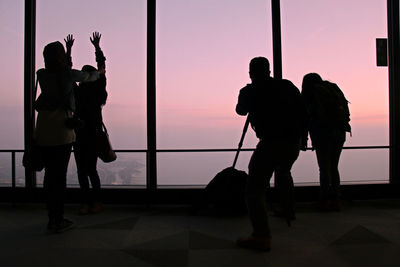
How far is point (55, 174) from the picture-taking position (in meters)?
2.58

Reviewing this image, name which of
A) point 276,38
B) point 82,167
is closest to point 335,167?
point 276,38

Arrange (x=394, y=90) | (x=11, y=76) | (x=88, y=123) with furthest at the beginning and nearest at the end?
(x=394, y=90)
(x=11, y=76)
(x=88, y=123)

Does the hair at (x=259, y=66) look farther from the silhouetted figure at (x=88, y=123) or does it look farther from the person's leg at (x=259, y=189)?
the silhouetted figure at (x=88, y=123)

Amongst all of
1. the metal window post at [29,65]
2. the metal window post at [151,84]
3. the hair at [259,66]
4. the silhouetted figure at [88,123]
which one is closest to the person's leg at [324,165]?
the hair at [259,66]

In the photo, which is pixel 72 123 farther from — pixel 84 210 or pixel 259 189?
pixel 259 189

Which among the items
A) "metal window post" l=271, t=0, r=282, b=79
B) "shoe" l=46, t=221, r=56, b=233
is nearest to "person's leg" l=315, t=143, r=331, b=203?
"metal window post" l=271, t=0, r=282, b=79

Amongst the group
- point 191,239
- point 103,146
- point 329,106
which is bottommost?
point 191,239

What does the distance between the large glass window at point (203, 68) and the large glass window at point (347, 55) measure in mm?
369

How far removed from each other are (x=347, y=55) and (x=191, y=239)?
3.06 meters

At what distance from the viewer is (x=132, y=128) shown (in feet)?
12.6

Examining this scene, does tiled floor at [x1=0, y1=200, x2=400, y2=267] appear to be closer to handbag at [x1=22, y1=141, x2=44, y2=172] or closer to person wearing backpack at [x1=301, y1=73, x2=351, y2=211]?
person wearing backpack at [x1=301, y1=73, x2=351, y2=211]

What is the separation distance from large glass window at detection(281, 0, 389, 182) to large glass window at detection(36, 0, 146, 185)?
192 cm

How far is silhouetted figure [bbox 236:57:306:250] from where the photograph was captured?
2.19m

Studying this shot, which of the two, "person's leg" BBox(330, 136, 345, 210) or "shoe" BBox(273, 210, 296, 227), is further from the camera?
"person's leg" BBox(330, 136, 345, 210)
